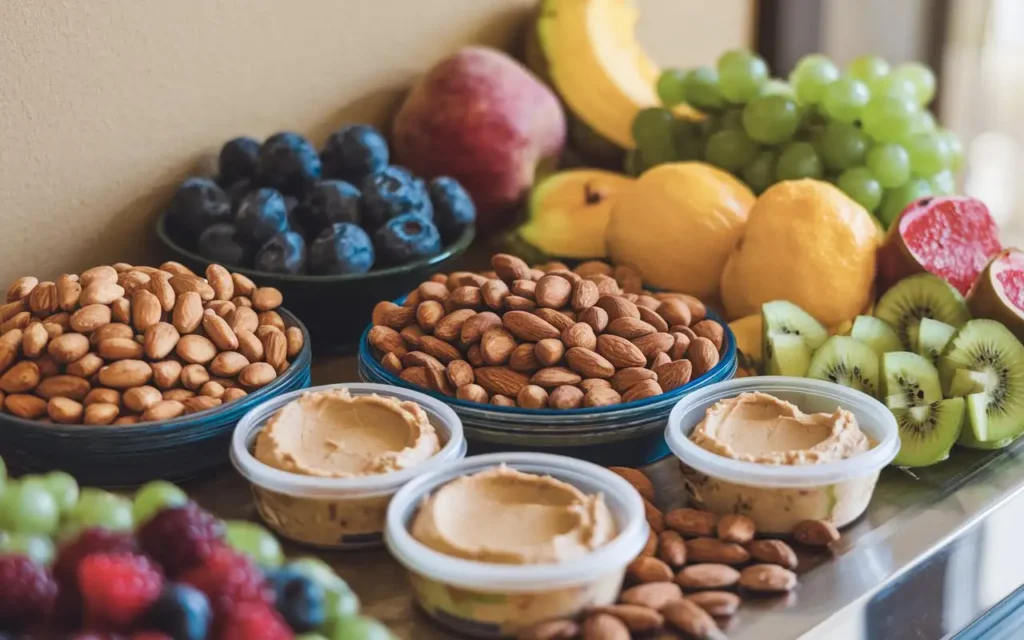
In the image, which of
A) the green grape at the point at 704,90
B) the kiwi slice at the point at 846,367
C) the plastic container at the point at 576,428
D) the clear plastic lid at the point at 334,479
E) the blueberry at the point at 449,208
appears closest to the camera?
the clear plastic lid at the point at 334,479

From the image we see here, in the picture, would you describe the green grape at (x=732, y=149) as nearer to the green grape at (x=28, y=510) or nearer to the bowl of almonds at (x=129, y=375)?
the bowl of almonds at (x=129, y=375)

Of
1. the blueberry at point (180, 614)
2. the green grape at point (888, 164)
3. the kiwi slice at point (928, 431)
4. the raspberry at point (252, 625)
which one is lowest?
the kiwi slice at point (928, 431)

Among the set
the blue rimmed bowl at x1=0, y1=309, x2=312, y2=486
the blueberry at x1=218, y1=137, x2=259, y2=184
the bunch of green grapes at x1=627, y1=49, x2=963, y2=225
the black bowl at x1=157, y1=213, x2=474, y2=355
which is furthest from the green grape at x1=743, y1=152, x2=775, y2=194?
the blue rimmed bowl at x1=0, y1=309, x2=312, y2=486

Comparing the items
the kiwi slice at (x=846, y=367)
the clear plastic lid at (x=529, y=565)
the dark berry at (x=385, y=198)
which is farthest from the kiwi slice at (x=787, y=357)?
the dark berry at (x=385, y=198)

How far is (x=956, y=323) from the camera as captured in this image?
116 centimetres

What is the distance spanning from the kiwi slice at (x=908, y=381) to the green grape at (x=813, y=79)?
0.51m

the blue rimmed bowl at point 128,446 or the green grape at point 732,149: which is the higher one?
the green grape at point 732,149

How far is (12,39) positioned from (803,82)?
3.26 feet

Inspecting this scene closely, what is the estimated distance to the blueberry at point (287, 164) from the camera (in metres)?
1.28

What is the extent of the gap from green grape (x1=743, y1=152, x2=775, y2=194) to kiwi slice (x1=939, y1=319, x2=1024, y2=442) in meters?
0.41

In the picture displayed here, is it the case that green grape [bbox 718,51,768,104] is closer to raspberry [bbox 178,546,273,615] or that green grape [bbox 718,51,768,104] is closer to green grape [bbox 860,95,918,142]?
green grape [bbox 860,95,918,142]

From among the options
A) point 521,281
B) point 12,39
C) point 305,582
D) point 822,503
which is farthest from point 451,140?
point 305,582

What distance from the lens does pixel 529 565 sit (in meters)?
0.76

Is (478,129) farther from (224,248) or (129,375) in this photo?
(129,375)
